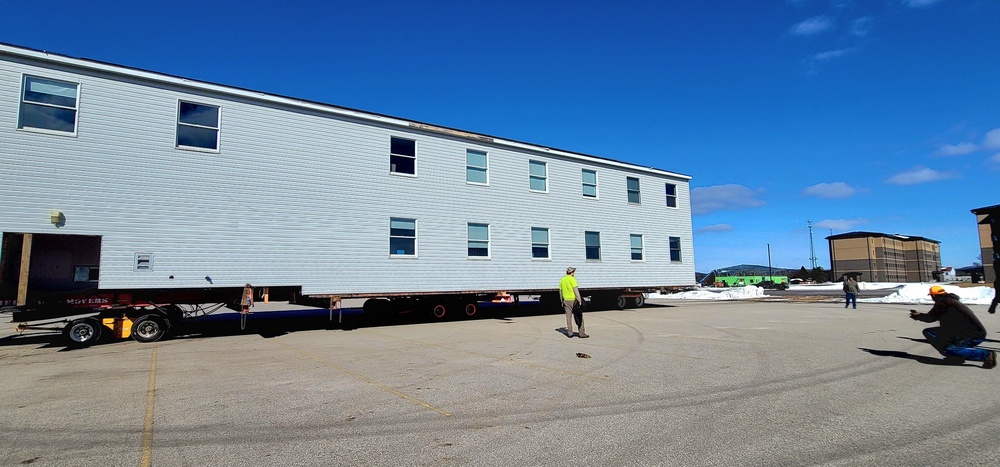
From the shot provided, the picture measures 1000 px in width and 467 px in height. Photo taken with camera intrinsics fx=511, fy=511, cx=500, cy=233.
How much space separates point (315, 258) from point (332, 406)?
31.8 feet

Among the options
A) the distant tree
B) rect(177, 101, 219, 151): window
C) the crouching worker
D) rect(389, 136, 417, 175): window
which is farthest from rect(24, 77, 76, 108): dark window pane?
the distant tree

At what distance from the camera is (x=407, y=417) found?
18.2 feet

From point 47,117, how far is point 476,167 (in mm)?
11954

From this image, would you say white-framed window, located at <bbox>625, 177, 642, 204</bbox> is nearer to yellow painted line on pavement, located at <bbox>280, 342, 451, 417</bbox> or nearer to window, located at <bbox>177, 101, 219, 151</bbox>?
window, located at <bbox>177, 101, 219, 151</bbox>

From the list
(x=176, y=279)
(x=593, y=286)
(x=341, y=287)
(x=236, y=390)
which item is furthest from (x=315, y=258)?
(x=593, y=286)

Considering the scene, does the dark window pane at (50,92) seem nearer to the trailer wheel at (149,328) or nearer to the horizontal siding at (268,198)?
the horizontal siding at (268,198)

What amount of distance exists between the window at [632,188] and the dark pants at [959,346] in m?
15.4

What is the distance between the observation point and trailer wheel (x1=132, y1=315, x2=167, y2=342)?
12570mm

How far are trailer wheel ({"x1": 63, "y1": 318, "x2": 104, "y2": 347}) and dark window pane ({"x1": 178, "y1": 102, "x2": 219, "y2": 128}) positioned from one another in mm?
5449

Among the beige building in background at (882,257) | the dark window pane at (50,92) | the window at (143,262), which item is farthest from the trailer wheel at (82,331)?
the beige building in background at (882,257)

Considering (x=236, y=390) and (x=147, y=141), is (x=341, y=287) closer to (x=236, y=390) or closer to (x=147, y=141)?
(x=147, y=141)

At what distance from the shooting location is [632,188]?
23.6 meters

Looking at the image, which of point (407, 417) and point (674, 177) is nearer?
point (407, 417)

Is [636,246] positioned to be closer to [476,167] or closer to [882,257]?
[476,167]
